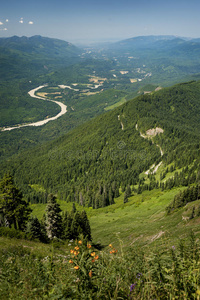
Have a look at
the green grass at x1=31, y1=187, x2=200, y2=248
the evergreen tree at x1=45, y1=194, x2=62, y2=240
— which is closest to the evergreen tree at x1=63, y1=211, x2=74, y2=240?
the evergreen tree at x1=45, y1=194, x2=62, y2=240

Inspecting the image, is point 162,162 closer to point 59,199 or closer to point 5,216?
point 59,199

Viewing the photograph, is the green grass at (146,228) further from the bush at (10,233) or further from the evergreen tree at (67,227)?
→ the bush at (10,233)

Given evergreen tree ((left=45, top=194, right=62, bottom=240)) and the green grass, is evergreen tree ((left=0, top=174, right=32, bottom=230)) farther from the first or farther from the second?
the green grass

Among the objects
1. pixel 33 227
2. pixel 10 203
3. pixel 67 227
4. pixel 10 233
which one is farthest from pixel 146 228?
pixel 10 233

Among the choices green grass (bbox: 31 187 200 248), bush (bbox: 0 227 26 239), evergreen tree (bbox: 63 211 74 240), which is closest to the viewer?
bush (bbox: 0 227 26 239)

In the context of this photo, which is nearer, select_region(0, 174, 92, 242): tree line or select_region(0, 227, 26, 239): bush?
select_region(0, 227, 26, 239): bush

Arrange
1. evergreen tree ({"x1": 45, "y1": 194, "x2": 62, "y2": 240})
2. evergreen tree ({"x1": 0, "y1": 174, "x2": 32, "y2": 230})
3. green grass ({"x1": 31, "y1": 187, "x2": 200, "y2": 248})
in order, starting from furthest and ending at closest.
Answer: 1. evergreen tree ({"x1": 45, "y1": 194, "x2": 62, "y2": 240})
2. evergreen tree ({"x1": 0, "y1": 174, "x2": 32, "y2": 230})
3. green grass ({"x1": 31, "y1": 187, "x2": 200, "y2": 248})

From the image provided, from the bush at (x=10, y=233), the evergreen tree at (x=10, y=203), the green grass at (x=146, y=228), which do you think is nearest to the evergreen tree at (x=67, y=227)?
the evergreen tree at (x=10, y=203)

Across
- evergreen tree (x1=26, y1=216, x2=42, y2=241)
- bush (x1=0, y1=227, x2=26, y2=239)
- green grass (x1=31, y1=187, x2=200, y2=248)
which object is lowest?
green grass (x1=31, y1=187, x2=200, y2=248)

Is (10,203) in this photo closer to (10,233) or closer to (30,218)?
(30,218)
